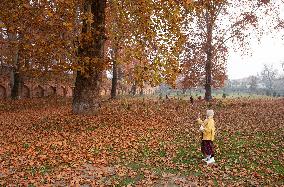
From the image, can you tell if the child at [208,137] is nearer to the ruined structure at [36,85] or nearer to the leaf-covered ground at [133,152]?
the leaf-covered ground at [133,152]

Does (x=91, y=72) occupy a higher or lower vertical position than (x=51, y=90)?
higher

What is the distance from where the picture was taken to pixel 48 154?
12125 millimetres

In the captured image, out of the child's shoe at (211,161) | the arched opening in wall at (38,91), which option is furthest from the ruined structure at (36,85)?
the child's shoe at (211,161)

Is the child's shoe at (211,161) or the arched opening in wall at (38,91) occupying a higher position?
the arched opening in wall at (38,91)

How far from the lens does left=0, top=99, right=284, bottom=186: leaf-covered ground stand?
9594 millimetres

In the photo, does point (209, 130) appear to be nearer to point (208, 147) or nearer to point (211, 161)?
point (208, 147)

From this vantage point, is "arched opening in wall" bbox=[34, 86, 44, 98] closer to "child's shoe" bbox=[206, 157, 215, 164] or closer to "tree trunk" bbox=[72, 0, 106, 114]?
"tree trunk" bbox=[72, 0, 106, 114]

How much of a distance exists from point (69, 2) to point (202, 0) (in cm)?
824

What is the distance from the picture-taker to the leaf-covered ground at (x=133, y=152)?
9.59 meters

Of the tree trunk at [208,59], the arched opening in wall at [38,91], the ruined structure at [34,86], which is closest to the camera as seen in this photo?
the tree trunk at [208,59]

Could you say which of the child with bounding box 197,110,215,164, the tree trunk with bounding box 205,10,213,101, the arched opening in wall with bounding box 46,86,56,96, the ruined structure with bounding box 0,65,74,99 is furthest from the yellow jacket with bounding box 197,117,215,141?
the arched opening in wall with bounding box 46,86,56,96

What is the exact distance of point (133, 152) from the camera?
12602 mm

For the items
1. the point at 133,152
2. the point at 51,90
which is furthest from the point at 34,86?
the point at 133,152

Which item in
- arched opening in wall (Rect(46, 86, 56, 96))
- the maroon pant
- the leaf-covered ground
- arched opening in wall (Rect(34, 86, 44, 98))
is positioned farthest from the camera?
arched opening in wall (Rect(46, 86, 56, 96))
